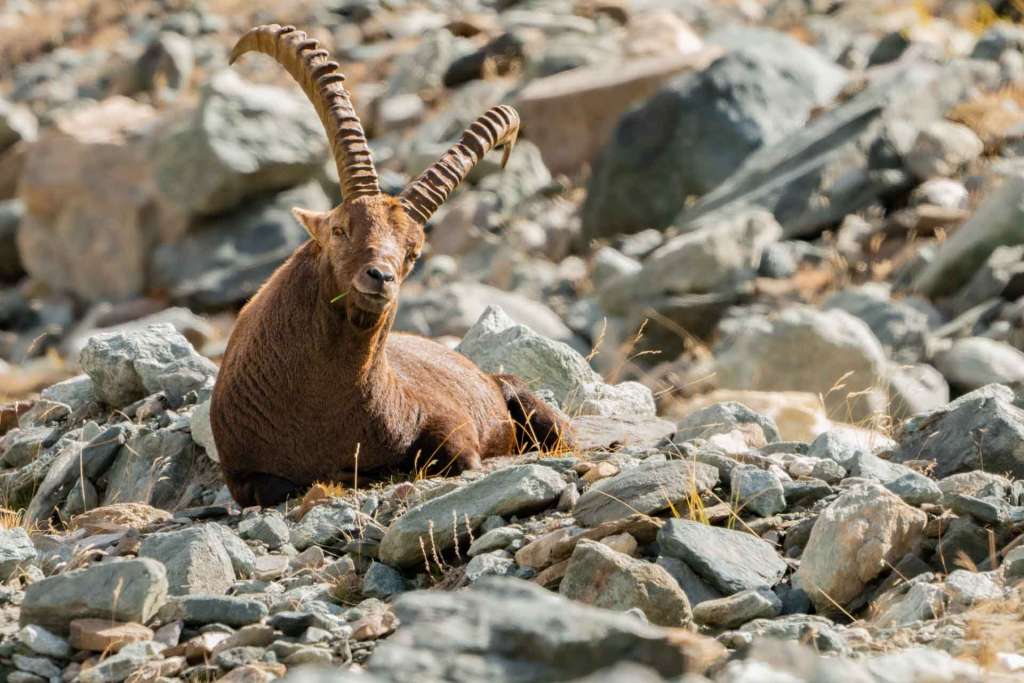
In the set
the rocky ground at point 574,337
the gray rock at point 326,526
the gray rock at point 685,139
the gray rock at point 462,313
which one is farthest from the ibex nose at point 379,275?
the gray rock at point 685,139

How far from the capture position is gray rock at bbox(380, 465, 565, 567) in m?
6.49

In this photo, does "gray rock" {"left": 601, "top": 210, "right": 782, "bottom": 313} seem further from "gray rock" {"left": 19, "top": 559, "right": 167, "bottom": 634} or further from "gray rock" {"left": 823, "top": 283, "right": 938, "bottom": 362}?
"gray rock" {"left": 19, "top": 559, "right": 167, "bottom": 634}

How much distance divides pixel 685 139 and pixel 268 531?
16858 mm

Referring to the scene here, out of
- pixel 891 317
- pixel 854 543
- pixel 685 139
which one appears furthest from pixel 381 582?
pixel 685 139

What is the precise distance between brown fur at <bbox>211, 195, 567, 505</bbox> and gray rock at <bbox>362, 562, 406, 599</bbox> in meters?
1.88

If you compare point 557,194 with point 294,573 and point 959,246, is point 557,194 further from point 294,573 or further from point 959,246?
point 294,573

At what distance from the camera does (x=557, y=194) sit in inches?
1013

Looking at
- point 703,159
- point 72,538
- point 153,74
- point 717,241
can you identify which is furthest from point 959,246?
point 153,74

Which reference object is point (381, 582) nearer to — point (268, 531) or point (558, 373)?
Answer: point (268, 531)

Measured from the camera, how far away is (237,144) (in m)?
25.0

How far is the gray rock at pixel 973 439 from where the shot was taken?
7.10 meters

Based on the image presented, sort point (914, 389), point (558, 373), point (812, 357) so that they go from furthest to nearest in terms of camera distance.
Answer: point (812, 357), point (914, 389), point (558, 373)

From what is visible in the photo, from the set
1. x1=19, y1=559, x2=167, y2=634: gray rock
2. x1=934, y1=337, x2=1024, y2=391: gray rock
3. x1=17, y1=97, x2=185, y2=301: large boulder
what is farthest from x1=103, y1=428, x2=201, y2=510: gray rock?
x1=17, y1=97, x2=185, y2=301: large boulder

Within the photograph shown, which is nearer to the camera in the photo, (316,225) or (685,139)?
(316,225)
